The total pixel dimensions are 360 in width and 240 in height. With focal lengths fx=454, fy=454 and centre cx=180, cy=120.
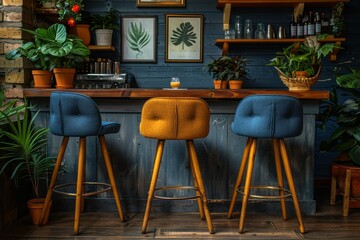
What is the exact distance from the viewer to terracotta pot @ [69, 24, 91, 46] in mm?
4582

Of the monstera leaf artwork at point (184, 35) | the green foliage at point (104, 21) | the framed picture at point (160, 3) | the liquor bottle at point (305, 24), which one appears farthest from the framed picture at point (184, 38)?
the liquor bottle at point (305, 24)

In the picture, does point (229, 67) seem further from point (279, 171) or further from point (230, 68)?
point (279, 171)

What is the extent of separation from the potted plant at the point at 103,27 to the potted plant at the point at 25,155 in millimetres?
1492

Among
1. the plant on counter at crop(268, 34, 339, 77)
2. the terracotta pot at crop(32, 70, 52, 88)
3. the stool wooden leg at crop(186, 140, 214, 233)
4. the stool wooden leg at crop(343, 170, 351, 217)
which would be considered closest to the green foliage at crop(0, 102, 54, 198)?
the terracotta pot at crop(32, 70, 52, 88)

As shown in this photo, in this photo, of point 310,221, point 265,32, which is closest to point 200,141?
point 310,221

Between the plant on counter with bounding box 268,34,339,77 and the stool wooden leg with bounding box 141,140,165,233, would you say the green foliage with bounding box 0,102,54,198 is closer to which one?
the stool wooden leg with bounding box 141,140,165,233

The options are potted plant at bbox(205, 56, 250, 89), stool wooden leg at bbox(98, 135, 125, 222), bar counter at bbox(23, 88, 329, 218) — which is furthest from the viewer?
potted plant at bbox(205, 56, 250, 89)

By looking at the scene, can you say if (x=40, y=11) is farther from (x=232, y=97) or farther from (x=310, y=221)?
(x=310, y=221)

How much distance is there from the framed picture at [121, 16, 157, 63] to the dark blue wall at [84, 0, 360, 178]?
0.16 feet

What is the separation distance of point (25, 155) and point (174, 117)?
1.09 m

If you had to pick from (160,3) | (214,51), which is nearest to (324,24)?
(214,51)

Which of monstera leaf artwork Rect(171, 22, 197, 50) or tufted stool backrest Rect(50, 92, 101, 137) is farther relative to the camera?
monstera leaf artwork Rect(171, 22, 197, 50)

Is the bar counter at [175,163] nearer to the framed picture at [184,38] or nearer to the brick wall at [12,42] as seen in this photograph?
the brick wall at [12,42]

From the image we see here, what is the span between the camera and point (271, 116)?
291 cm
